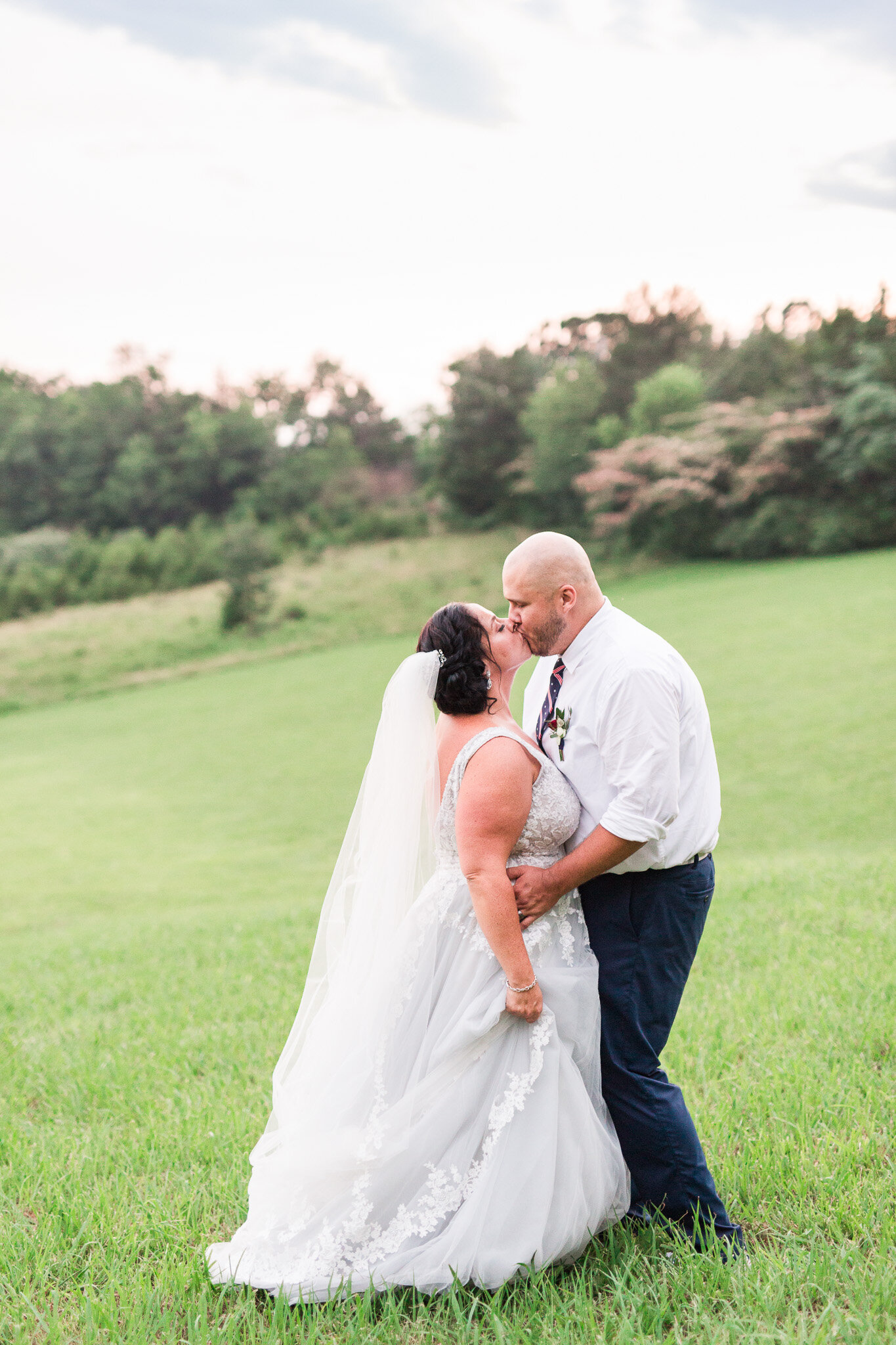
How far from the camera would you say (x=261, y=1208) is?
2.59 m

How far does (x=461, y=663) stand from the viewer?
259cm

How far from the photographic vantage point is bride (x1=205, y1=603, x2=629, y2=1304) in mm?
2436

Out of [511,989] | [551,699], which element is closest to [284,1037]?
[511,989]

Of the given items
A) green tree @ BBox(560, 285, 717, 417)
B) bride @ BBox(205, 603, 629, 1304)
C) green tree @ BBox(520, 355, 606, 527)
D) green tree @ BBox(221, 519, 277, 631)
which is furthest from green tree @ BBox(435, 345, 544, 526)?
bride @ BBox(205, 603, 629, 1304)

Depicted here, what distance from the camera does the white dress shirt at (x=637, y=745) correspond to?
8.04 feet

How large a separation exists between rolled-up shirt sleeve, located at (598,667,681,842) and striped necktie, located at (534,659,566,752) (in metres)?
0.27

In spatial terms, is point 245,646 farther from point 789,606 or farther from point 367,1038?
point 367,1038

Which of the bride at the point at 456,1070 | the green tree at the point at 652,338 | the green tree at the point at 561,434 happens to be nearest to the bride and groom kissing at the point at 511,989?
the bride at the point at 456,1070

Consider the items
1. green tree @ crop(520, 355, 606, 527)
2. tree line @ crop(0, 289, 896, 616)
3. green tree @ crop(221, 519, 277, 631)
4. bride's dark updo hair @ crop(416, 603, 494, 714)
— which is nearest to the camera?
bride's dark updo hair @ crop(416, 603, 494, 714)

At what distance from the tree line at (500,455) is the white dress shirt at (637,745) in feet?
80.9

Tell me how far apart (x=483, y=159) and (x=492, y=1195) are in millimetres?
29147

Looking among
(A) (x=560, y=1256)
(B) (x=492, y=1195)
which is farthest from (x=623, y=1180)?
(B) (x=492, y=1195)

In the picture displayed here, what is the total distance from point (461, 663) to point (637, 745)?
1.75 feet

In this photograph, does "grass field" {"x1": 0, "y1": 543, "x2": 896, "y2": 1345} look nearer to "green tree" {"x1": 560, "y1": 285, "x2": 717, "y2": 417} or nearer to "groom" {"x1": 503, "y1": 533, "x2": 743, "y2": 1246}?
"groom" {"x1": 503, "y1": 533, "x2": 743, "y2": 1246}
